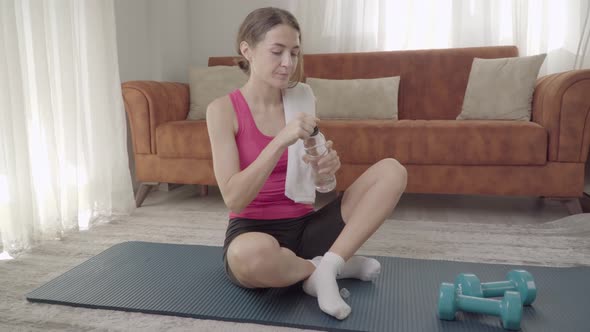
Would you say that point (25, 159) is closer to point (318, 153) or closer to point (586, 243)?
point (318, 153)

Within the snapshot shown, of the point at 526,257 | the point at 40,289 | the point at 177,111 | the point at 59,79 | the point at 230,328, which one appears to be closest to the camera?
the point at 230,328

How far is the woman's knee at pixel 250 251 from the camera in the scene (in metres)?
1.20

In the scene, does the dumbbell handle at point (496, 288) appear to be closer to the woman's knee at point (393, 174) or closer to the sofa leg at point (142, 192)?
the woman's knee at point (393, 174)

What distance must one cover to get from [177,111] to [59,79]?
75cm

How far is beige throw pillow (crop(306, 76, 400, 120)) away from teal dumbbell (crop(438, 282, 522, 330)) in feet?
5.37

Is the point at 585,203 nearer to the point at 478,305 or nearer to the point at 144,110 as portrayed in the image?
the point at 478,305

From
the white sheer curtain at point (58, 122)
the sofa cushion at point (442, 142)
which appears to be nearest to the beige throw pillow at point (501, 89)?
the sofa cushion at point (442, 142)

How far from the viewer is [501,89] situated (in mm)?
2518

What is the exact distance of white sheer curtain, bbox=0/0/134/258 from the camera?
6.04ft

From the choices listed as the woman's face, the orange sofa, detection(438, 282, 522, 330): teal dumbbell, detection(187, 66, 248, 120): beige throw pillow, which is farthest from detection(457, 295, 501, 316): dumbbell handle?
detection(187, 66, 248, 120): beige throw pillow

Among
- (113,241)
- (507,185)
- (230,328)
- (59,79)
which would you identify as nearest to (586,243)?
(507,185)

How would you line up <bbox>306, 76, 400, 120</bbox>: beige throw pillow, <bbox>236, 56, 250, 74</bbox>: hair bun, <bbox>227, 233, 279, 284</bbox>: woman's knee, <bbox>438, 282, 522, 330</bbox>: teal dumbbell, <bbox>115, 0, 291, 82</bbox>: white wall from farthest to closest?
<bbox>115, 0, 291, 82</bbox>: white wall < <bbox>306, 76, 400, 120</bbox>: beige throw pillow < <bbox>236, 56, 250, 74</bbox>: hair bun < <bbox>227, 233, 279, 284</bbox>: woman's knee < <bbox>438, 282, 522, 330</bbox>: teal dumbbell

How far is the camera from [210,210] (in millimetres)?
2502

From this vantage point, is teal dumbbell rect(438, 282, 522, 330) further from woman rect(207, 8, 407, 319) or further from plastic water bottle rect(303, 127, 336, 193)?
plastic water bottle rect(303, 127, 336, 193)
